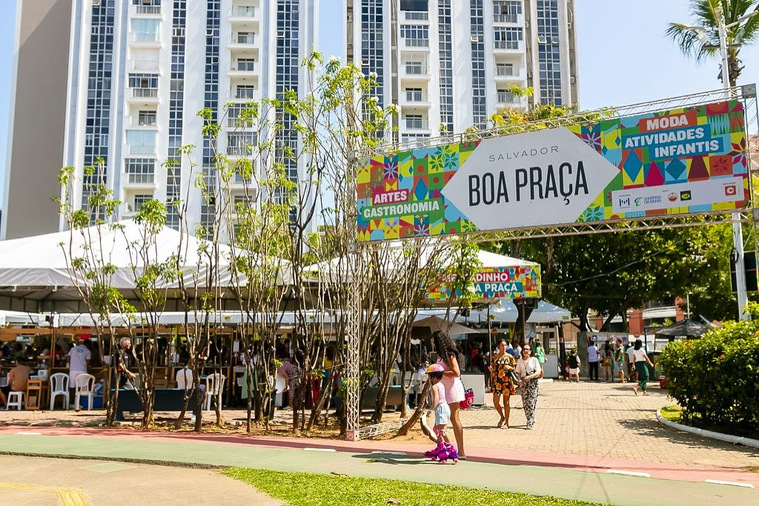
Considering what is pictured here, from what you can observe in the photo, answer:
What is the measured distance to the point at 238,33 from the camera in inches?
2194

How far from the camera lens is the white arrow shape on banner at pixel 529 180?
960 cm

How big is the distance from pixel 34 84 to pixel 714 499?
57545 millimetres

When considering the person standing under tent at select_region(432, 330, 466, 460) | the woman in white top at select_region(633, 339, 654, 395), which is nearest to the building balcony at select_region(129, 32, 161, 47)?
the woman in white top at select_region(633, 339, 654, 395)

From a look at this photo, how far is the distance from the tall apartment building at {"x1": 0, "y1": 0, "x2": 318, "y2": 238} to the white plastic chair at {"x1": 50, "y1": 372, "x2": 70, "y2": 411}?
35.6m

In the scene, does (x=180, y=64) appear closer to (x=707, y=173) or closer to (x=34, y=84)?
(x=34, y=84)

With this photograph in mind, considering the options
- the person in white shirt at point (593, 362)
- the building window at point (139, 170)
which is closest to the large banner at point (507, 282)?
the person in white shirt at point (593, 362)

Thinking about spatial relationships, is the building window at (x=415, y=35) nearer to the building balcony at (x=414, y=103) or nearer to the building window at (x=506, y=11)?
the building balcony at (x=414, y=103)

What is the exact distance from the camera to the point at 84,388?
1560 cm

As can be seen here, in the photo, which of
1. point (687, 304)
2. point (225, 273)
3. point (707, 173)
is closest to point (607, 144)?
point (707, 173)

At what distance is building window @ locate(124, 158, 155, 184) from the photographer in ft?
168

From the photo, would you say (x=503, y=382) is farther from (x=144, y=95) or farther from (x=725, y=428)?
(x=144, y=95)

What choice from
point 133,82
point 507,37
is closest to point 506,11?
point 507,37

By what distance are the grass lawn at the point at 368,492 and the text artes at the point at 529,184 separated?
448cm

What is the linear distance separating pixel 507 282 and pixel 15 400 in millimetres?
12199
